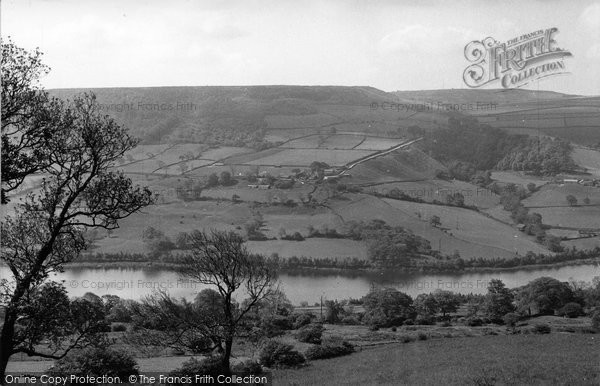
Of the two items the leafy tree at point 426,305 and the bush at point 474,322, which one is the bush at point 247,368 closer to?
the leafy tree at point 426,305

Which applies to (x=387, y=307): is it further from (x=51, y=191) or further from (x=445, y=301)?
(x=51, y=191)

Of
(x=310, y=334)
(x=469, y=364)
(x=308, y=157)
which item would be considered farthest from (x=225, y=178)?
(x=469, y=364)

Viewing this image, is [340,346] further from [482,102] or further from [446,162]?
[482,102]

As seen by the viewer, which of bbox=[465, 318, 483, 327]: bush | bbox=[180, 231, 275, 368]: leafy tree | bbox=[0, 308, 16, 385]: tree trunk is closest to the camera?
bbox=[0, 308, 16, 385]: tree trunk

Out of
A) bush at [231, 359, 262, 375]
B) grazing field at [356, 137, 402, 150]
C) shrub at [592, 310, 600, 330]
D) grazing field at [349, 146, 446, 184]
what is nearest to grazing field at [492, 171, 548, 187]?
grazing field at [349, 146, 446, 184]

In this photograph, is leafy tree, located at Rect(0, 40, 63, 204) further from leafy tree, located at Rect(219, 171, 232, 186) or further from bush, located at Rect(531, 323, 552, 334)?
bush, located at Rect(531, 323, 552, 334)

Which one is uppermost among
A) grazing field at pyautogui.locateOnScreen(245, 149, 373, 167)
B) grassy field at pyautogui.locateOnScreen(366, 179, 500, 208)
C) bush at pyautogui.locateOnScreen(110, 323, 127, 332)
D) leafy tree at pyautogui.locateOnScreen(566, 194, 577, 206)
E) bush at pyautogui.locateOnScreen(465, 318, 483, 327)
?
grazing field at pyautogui.locateOnScreen(245, 149, 373, 167)
